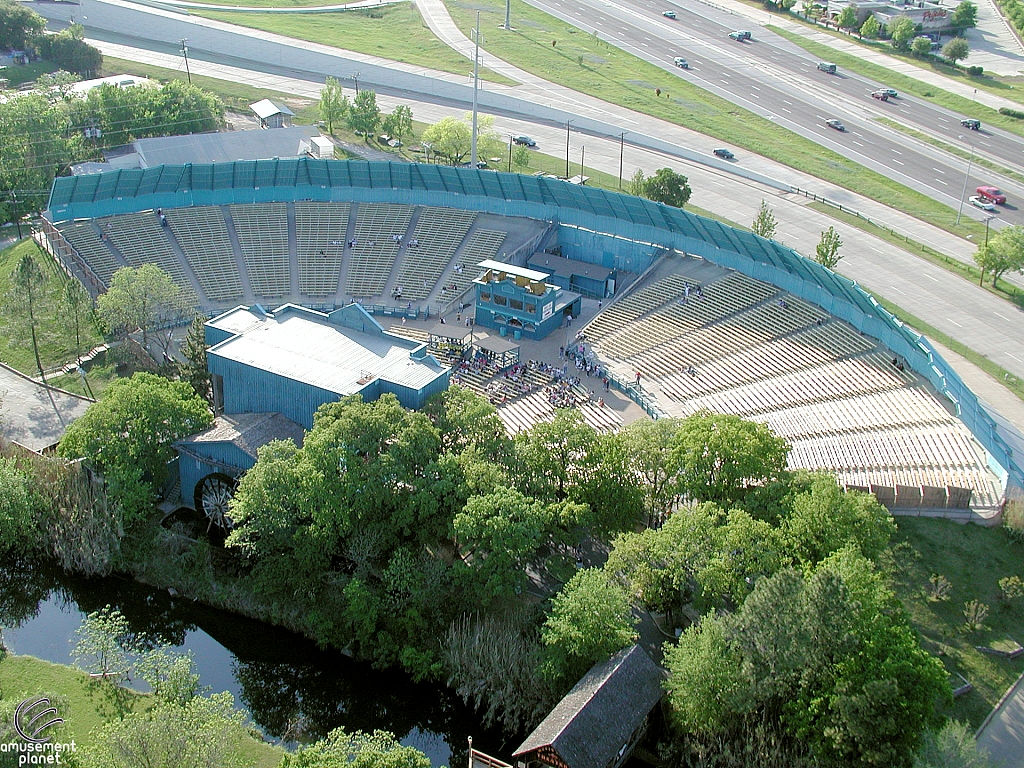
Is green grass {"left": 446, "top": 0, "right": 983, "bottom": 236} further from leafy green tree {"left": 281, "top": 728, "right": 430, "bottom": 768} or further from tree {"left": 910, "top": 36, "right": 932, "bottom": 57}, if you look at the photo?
leafy green tree {"left": 281, "top": 728, "right": 430, "bottom": 768}

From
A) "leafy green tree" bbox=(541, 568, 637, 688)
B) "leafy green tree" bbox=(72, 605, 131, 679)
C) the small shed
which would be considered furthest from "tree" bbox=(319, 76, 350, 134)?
"leafy green tree" bbox=(541, 568, 637, 688)

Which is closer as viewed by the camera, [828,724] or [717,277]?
[828,724]

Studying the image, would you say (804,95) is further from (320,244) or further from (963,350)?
(320,244)

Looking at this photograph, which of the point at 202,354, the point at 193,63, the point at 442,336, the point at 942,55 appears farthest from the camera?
the point at 942,55

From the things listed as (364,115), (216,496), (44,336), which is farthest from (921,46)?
(216,496)

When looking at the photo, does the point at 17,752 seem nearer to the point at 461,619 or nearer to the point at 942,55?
the point at 461,619

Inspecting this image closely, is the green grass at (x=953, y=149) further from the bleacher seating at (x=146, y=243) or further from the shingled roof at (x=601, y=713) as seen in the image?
the shingled roof at (x=601, y=713)

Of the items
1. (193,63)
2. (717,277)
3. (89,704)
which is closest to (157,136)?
(193,63)
